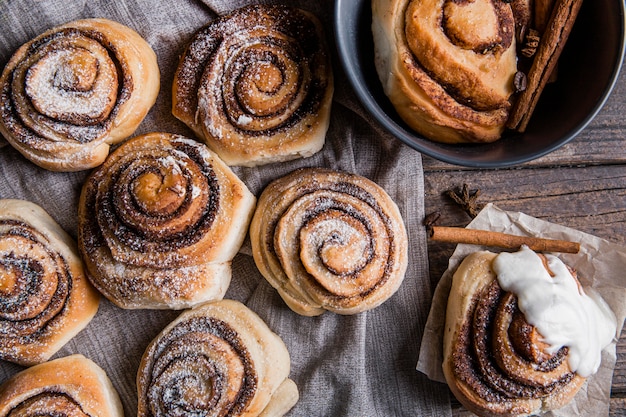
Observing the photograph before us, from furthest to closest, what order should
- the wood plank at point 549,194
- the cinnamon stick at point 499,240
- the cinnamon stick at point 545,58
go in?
the wood plank at point 549,194, the cinnamon stick at point 499,240, the cinnamon stick at point 545,58

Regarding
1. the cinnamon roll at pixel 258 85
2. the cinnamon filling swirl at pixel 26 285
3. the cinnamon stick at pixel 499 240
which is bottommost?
the cinnamon stick at pixel 499 240

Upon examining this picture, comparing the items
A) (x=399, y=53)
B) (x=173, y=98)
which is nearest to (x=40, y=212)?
(x=173, y=98)

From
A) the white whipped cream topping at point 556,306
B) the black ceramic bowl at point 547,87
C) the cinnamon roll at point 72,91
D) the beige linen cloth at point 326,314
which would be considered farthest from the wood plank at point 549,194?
the cinnamon roll at point 72,91

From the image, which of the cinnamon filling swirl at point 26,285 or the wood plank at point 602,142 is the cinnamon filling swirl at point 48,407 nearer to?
the cinnamon filling swirl at point 26,285

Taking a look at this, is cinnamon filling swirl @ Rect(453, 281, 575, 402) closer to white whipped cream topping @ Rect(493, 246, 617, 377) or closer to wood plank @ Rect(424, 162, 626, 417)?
white whipped cream topping @ Rect(493, 246, 617, 377)

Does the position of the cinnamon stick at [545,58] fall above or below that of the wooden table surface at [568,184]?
above

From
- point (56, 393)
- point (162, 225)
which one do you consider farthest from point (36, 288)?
point (162, 225)
